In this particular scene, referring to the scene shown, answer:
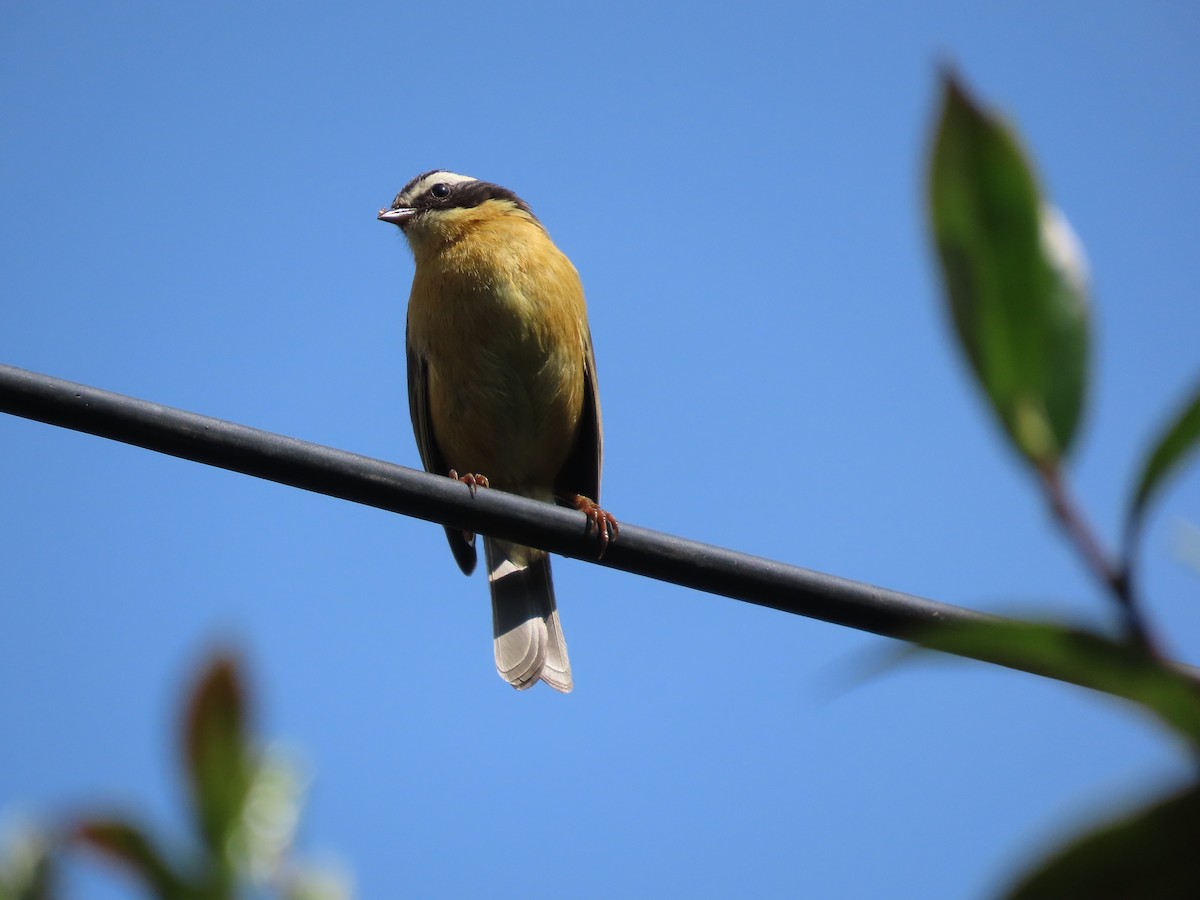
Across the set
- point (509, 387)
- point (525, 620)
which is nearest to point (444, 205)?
point (509, 387)

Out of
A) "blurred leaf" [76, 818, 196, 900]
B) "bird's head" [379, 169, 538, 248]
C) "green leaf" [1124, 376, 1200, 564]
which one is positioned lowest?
"blurred leaf" [76, 818, 196, 900]

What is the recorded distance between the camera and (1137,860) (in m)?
0.81

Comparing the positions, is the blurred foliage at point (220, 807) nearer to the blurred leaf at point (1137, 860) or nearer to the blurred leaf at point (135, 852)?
the blurred leaf at point (135, 852)

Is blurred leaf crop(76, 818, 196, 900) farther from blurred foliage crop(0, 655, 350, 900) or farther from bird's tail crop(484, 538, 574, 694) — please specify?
bird's tail crop(484, 538, 574, 694)

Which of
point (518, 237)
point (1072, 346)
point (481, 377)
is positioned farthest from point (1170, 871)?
point (518, 237)

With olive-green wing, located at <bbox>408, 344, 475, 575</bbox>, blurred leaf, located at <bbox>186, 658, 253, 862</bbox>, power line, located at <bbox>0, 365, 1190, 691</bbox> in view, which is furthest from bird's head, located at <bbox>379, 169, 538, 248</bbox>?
blurred leaf, located at <bbox>186, 658, 253, 862</bbox>

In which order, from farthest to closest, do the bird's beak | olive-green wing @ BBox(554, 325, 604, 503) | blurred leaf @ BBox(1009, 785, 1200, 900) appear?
the bird's beak, olive-green wing @ BBox(554, 325, 604, 503), blurred leaf @ BBox(1009, 785, 1200, 900)

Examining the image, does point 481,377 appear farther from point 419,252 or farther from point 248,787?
point 248,787

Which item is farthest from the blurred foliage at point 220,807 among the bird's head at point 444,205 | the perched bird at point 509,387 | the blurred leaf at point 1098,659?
the bird's head at point 444,205

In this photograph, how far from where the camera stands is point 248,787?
38.6 inches

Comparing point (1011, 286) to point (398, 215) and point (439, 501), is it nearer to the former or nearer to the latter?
point (439, 501)

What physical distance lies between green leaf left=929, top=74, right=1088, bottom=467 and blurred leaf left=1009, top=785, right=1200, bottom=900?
27 centimetres

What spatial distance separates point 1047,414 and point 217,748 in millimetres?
729

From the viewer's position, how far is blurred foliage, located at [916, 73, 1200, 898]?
2.65ft
